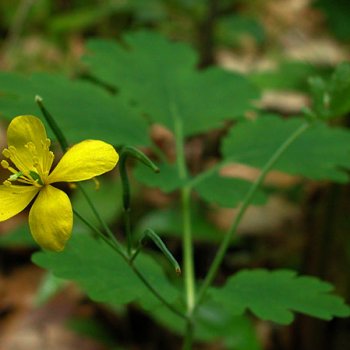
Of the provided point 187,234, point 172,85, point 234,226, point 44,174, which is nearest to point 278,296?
point 234,226

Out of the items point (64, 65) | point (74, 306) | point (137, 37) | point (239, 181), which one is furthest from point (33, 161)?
point (64, 65)

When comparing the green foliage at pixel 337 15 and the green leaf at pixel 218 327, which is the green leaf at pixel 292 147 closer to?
the green leaf at pixel 218 327

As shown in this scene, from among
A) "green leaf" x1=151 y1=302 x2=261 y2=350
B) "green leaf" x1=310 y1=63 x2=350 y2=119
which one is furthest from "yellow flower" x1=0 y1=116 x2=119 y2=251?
"green leaf" x1=151 y1=302 x2=261 y2=350

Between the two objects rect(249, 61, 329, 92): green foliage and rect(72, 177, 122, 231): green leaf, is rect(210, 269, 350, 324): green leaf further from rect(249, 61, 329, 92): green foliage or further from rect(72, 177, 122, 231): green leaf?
rect(249, 61, 329, 92): green foliage

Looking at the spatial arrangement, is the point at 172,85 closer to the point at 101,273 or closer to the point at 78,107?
the point at 78,107

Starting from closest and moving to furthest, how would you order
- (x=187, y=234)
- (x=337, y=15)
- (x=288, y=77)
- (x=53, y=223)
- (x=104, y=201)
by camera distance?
(x=53, y=223)
(x=187, y=234)
(x=337, y=15)
(x=104, y=201)
(x=288, y=77)

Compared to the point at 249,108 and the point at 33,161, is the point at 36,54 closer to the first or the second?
the point at 249,108

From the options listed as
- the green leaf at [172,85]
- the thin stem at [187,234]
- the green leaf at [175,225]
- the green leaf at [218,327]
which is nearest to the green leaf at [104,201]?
the green leaf at [175,225]
